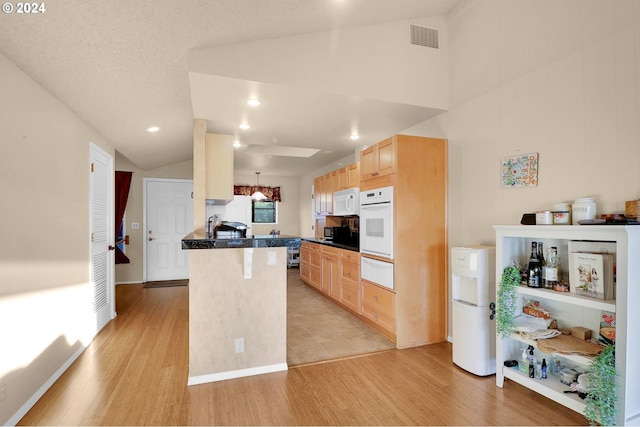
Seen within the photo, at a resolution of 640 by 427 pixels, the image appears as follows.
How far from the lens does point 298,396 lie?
2.21m

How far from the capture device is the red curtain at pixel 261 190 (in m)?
7.63

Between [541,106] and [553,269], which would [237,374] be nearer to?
[553,269]

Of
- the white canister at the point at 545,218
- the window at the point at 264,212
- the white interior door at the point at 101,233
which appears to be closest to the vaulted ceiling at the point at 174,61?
the white interior door at the point at 101,233

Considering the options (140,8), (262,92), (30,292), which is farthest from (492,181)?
(30,292)

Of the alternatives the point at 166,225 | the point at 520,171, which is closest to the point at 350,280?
the point at 520,171

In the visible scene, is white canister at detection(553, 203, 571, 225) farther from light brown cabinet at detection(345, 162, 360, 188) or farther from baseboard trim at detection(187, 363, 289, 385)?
light brown cabinet at detection(345, 162, 360, 188)

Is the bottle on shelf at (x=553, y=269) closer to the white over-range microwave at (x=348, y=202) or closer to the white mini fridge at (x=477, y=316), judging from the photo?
the white mini fridge at (x=477, y=316)

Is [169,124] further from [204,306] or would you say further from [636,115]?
[636,115]

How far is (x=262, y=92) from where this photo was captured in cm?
269

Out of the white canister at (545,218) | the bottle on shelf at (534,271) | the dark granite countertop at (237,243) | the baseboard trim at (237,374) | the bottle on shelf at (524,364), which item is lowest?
the baseboard trim at (237,374)

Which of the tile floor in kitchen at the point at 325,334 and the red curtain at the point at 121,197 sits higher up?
the red curtain at the point at 121,197

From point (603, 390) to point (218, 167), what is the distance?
139 inches

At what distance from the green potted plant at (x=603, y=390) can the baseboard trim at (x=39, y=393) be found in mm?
3318

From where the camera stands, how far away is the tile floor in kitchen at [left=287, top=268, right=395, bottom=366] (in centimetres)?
293
